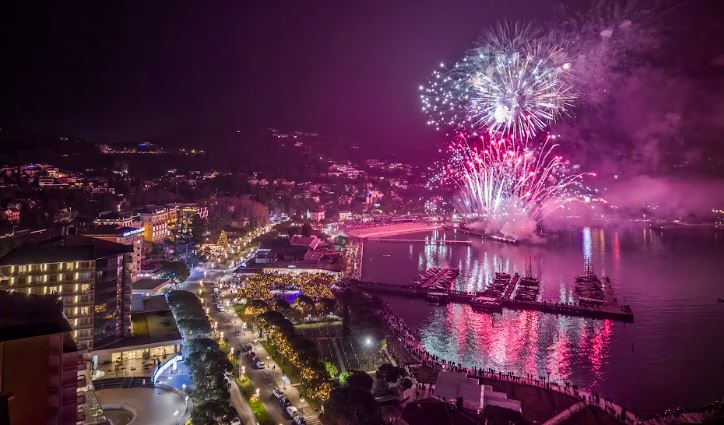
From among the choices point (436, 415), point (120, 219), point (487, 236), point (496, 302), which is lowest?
point (436, 415)

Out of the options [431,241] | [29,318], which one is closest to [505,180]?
[431,241]

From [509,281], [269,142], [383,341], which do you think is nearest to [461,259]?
[509,281]

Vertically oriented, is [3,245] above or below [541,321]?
above

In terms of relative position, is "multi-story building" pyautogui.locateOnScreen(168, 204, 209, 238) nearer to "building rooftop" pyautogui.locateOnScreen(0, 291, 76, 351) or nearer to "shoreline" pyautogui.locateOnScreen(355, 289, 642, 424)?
"shoreline" pyautogui.locateOnScreen(355, 289, 642, 424)

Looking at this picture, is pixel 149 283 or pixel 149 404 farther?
pixel 149 283

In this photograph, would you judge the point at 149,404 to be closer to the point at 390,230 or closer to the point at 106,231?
the point at 106,231

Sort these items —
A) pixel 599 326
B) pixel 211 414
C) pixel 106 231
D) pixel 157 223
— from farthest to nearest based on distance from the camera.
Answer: pixel 157 223
pixel 106 231
pixel 599 326
pixel 211 414

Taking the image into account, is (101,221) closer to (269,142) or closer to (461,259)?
(461,259)
